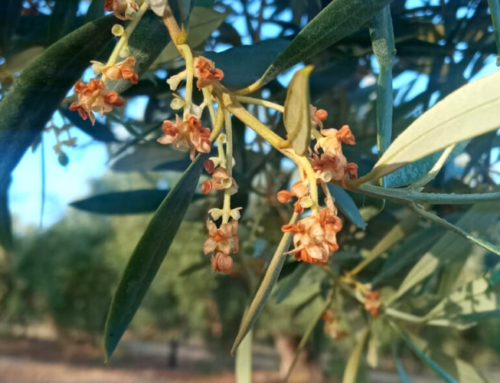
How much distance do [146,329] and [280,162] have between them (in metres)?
5.42

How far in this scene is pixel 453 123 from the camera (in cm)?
19

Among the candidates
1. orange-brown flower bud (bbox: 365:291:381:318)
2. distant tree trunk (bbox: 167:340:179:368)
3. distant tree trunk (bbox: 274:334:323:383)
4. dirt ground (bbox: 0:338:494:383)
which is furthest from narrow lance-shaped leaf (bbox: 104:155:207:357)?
distant tree trunk (bbox: 167:340:179:368)

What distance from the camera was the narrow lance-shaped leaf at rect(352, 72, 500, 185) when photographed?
18cm

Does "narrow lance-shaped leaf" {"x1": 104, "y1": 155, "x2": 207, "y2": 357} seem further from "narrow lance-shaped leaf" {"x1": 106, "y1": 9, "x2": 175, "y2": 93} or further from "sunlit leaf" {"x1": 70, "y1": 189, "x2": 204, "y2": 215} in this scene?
"sunlit leaf" {"x1": 70, "y1": 189, "x2": 204, "y2": 215}

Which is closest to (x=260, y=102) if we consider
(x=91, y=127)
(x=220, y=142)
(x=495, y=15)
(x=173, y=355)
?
(x=220, y=142)

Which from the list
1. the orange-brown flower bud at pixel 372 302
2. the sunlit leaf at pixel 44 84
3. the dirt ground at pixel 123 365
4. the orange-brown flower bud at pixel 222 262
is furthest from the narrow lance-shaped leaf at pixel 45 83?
the dirt ground at pixel 123 365

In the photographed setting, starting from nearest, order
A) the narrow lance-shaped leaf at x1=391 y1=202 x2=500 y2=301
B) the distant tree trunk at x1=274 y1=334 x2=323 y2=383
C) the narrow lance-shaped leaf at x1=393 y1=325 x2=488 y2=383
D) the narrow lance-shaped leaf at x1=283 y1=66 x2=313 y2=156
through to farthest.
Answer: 1. the narrow lance-shaped leaf at x1=283 y1=66 x2=313 y2=156
2. the narrow lance-shaped leaf at x1=391 y1=202 x2=500 y2=301
3. the narrow lance-shaped leaf at x1=393 y1=325 x2=488 y2=383
4. the distant tree trunk at x1=274 y1=334 x2=323 y2=383

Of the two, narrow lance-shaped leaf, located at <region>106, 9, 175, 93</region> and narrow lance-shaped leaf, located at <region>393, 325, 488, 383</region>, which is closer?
narrow lance-shaped leaf, located at <region>106, 9, 175, 93</region>

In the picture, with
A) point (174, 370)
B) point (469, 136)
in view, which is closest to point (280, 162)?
point (469, 136)

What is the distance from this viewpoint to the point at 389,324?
0.53 metres

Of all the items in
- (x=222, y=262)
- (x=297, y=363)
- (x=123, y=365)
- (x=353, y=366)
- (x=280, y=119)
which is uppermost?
(x=280, y=119)

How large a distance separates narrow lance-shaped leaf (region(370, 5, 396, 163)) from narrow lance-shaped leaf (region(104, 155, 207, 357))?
0.29 feet

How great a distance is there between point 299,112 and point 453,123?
2.1 inches

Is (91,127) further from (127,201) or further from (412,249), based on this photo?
(412,249)
